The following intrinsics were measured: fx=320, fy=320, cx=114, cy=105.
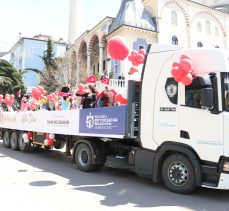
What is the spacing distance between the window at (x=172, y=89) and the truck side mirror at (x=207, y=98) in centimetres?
79

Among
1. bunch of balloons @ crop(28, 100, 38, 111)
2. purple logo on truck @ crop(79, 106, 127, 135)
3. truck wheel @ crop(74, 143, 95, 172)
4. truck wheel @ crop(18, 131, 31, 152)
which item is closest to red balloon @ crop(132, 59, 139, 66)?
purple logo on truck @ crop(79, 106, 127, 135)

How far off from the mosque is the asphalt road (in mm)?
23895

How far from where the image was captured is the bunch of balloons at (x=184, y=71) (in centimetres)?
646

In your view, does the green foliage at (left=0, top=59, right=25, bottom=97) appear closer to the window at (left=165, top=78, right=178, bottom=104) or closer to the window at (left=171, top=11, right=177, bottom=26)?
the window at (left=171, top=11, right=177, bottom=26)

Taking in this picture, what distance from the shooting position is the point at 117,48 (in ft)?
27.7

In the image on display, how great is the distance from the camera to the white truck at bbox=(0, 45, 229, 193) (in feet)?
20.6

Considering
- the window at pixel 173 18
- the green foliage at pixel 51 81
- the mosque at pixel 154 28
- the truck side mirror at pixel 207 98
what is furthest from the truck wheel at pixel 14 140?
the window at pixel 173 18

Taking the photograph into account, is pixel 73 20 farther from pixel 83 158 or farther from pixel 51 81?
pixel 83 158

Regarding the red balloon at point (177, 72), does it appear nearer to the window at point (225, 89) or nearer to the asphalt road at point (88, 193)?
the window at point (225, 89)

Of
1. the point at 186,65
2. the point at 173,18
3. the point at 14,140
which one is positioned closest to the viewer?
the point at 186,65

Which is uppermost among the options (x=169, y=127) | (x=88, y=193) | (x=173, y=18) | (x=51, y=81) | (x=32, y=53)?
(x=32, y=53)

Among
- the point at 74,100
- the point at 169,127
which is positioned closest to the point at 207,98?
the point at 169,127

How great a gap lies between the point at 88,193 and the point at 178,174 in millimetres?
1955

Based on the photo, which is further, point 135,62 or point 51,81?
point 51,81
